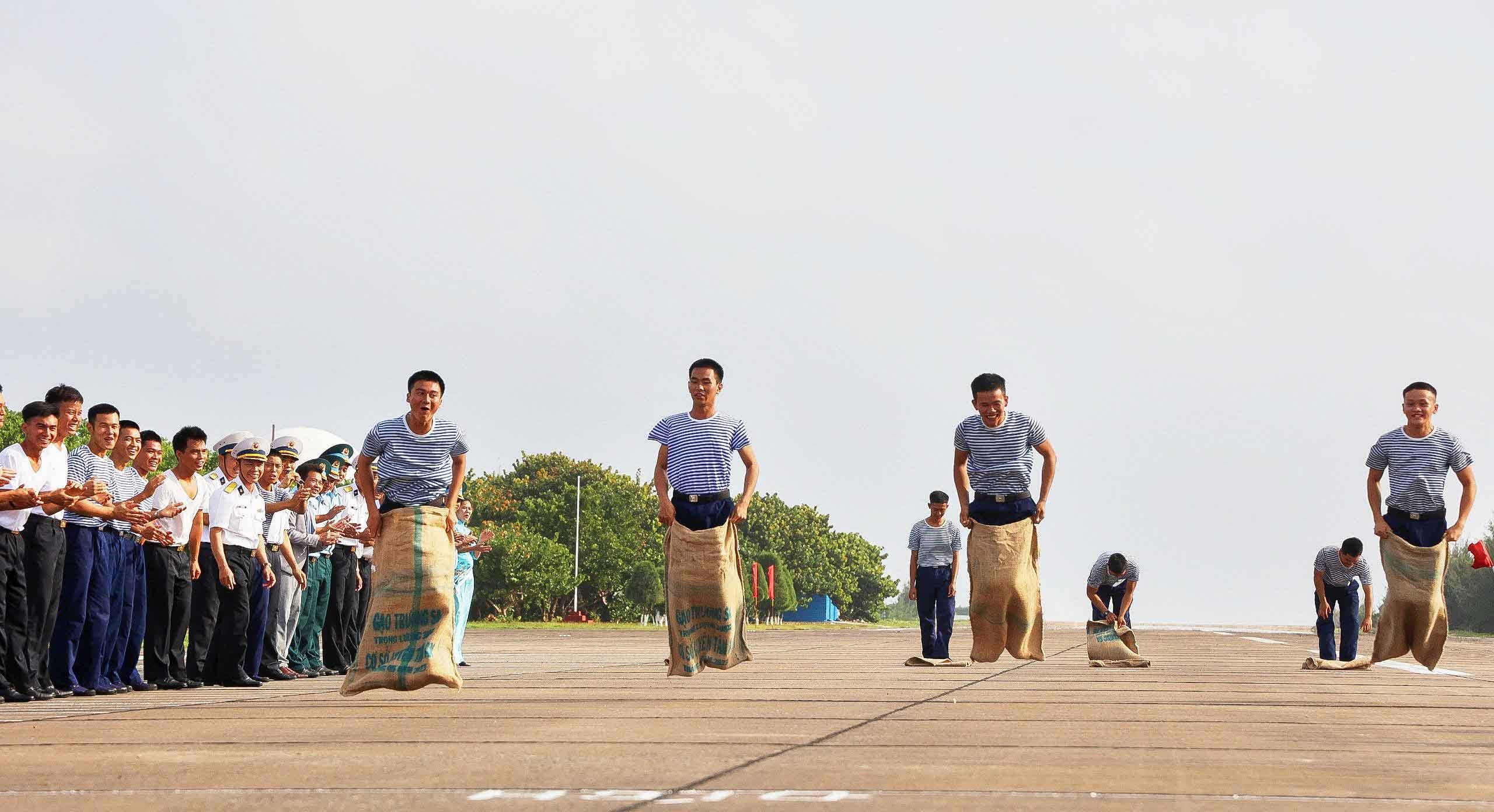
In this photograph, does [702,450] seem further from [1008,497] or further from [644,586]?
[644,586]

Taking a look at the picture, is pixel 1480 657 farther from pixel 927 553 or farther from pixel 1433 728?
pixel 1433 728

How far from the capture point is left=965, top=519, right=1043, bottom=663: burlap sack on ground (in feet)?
41.3

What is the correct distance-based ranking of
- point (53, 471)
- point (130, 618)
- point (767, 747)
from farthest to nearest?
1. point (130, 618)
2. point (53, 471)
3. point (767, 747)

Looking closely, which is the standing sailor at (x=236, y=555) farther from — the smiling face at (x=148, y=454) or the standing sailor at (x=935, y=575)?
the standing sailor at (x=935, y=575)

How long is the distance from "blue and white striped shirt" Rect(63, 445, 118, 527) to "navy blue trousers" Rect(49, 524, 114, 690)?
0.19ft

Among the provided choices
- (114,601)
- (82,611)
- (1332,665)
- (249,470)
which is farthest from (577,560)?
(82,611)

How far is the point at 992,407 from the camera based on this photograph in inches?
493

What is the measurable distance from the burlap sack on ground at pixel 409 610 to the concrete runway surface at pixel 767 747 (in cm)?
23

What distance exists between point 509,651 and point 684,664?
11.6 metres

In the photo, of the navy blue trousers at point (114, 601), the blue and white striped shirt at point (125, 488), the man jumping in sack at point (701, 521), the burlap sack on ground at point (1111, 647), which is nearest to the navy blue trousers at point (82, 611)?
the navy blue trousers at point (114, 601)

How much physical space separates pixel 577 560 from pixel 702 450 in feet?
267

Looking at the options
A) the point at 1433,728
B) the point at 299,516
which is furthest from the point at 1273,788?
the point at 299,516

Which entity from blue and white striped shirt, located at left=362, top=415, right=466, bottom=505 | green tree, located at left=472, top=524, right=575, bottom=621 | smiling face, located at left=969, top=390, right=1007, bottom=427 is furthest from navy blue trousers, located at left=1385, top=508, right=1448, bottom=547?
green tree, located at left=472, top=524, right=575, bottom=621

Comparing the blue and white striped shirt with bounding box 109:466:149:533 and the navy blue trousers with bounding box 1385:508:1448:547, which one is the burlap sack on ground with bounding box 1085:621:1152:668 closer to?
the navy blue trousers with bounding box 1385:508:1448:547
